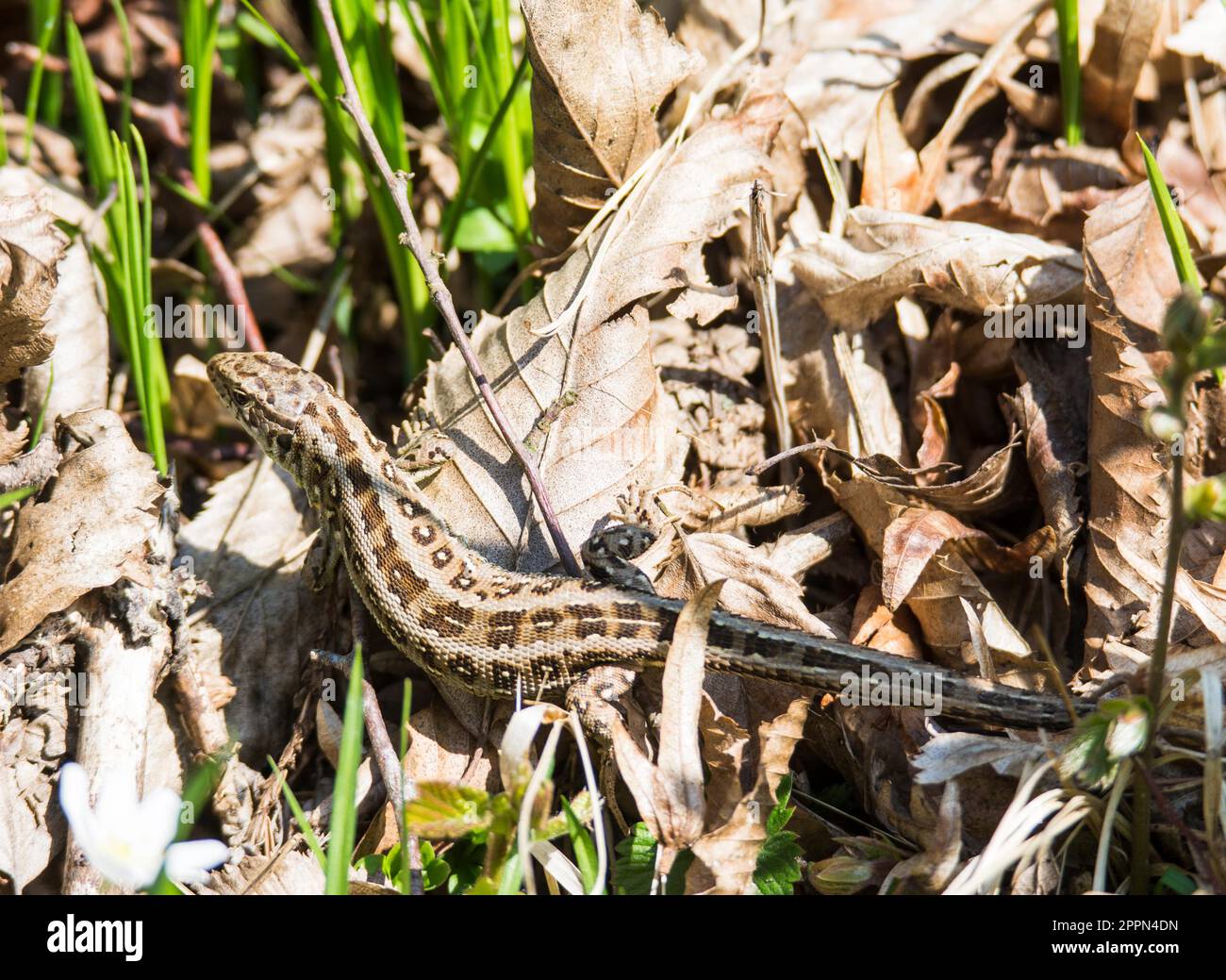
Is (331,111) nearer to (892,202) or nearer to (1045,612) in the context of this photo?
(892,202)

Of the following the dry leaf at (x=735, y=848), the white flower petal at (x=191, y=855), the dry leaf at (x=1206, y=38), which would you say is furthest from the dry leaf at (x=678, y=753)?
the dry leaf at (x=1206, y=38)

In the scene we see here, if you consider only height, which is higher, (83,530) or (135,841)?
(83,530)

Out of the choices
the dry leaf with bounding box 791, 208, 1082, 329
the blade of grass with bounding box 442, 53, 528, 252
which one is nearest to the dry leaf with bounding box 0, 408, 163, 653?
the blade of grass with bounding box 442, 53, 528, 252

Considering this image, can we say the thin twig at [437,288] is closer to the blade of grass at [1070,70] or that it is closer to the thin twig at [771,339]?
the thin twig at [771,339]

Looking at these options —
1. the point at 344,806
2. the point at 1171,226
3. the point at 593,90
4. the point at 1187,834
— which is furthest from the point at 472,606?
the point at 1171,226

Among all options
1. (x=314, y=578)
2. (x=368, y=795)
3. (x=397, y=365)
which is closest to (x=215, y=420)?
(x=397, y=365)

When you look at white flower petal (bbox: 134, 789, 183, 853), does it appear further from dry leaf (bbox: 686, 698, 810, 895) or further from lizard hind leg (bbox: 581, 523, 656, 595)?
lizard hind leg (bbox: 581, 523, 656, 595)

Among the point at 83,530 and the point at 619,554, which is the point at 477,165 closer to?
the point at 619,554

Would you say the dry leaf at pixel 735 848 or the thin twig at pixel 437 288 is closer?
the dry leaf at pixel 735 848
